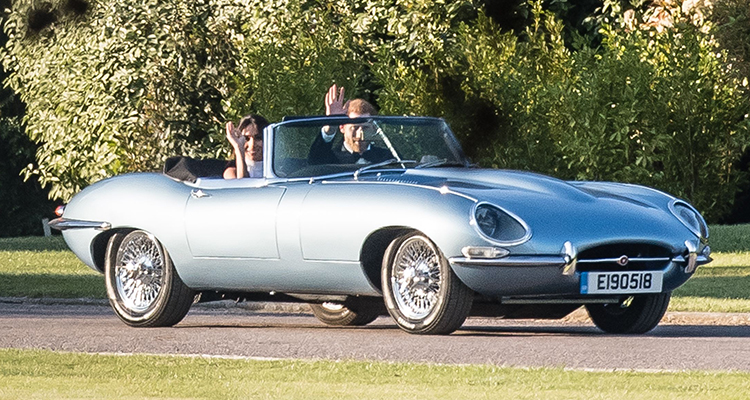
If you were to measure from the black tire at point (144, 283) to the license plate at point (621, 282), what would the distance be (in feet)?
9.89

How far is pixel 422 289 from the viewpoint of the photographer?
9797mm

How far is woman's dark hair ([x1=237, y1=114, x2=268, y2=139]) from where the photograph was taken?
462 inches

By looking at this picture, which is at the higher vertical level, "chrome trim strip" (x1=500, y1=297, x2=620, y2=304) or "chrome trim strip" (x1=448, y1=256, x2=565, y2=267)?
"chrome trim strip" (x1=448, y1=256, x2=565, y2=267)

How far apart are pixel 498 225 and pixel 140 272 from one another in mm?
2987

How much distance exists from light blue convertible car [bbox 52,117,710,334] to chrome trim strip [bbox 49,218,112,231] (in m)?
0.01

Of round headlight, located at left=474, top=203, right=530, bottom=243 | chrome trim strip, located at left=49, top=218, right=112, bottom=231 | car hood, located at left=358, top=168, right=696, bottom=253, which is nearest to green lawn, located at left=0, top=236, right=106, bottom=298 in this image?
chrome trim strip, located at left=49, top=218, right=112, bottom=231

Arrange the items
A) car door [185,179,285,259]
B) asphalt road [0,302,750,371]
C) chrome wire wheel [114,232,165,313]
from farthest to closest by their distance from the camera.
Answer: chrome wire wheel [114,232,165,313]
car door [185,179,285,259]
asphalt road [0,302,750,371]

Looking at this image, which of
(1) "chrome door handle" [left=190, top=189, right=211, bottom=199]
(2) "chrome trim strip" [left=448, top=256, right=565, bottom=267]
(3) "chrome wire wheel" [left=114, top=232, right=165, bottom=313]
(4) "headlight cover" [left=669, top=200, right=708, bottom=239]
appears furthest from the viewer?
(3) "chrome wire wheel" [left=114, top=232, right=165, bottom=313]

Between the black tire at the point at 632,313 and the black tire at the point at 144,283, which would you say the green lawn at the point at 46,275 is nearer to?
the black tire at the point at 144,283

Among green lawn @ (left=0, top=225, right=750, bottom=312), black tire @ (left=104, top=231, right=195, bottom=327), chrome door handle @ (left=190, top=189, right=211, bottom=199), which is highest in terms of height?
chrome door handle @ (left=190, top=189, right=211, bottom=199)

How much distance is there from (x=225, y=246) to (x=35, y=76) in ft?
84.2

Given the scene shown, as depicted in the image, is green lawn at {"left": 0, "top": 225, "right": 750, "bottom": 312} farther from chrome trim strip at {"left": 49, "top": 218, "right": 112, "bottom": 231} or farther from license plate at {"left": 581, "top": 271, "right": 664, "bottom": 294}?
chrome trim strip at {"left": 49, "top": 218, "right": 112, "bottom": 231}

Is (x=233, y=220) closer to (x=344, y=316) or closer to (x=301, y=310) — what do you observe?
(x=344, y=316)

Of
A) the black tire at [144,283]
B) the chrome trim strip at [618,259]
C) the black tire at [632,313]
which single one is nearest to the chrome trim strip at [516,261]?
the chrome trim strip at [618,259]
